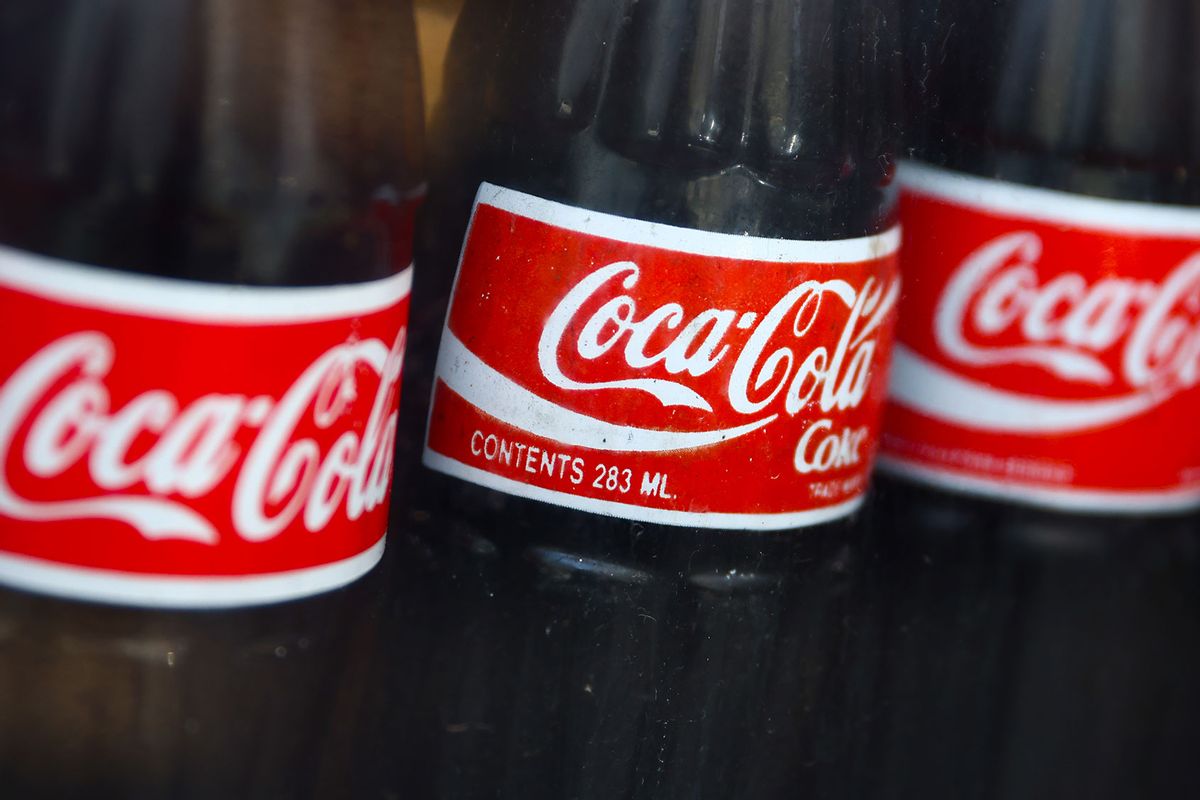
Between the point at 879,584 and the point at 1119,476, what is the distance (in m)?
0.16

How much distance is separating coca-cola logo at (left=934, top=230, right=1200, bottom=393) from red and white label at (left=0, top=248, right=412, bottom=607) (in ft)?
1.28

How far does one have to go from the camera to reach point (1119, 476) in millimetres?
879

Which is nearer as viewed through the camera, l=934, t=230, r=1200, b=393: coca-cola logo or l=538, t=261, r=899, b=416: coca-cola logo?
l=538, t=261, r=899, b=416: coca-cola logo

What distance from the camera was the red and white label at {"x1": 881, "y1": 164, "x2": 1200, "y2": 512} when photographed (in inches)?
32.4

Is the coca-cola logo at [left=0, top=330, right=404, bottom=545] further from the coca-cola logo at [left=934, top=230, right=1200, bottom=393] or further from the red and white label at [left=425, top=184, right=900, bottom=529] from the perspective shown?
the coca-cola logo at [left=934, top=230, right=1200, bottom=393]

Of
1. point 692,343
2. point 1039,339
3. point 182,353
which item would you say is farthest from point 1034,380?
point 182,353

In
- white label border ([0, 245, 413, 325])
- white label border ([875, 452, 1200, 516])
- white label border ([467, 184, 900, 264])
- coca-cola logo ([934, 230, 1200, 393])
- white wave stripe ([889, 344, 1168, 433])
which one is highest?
white label border ([467, 184, 900, 264])

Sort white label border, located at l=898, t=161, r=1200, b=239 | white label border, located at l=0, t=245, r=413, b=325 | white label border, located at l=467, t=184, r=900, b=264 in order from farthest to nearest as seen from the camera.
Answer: white label border, located at l=898, t=161, r=1200, b=239 → white label border, located at l=467, t=184, r=900, b=264 → white label border, located at l=0, t=245, r=413, b=325

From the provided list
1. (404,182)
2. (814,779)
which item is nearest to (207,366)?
(404,182)

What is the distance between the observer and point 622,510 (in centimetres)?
67

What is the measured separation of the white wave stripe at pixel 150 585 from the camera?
0.55 m

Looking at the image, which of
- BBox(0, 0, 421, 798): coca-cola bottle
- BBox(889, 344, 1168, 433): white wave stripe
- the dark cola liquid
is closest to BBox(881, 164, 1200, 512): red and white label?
BBox(889, 344, 1168, 433): white wave stripe

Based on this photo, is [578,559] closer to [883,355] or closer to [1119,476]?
[883,355]

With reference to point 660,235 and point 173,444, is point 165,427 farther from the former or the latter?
point 660,235
